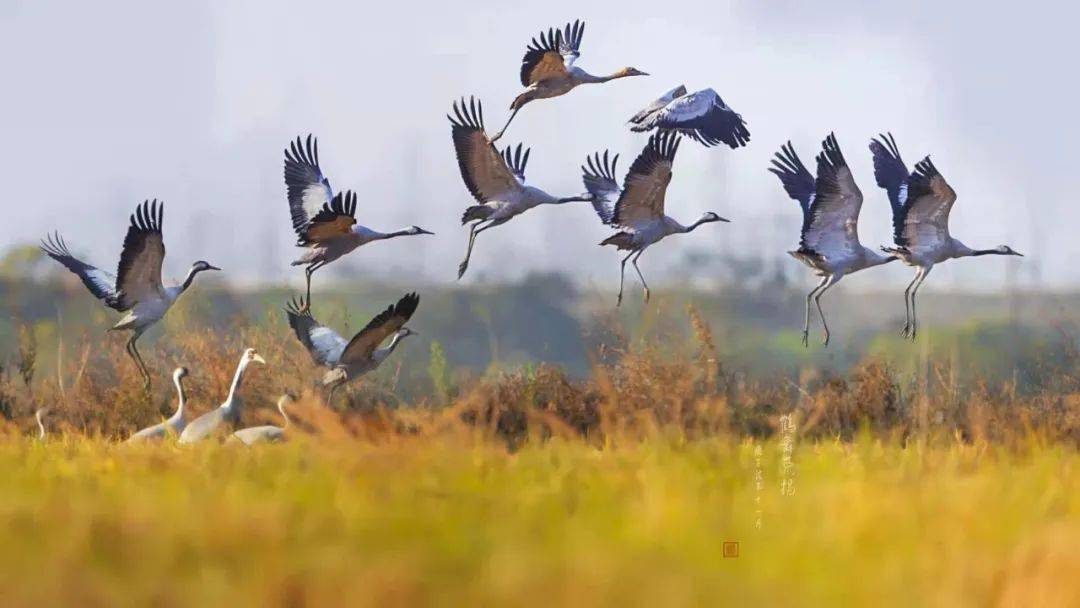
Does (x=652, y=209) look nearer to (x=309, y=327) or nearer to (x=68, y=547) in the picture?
(x=309, y=327)

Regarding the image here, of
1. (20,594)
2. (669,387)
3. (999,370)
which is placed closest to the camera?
(20,594)

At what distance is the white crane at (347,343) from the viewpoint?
990 centimetres

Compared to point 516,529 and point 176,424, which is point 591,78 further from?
point 516,529

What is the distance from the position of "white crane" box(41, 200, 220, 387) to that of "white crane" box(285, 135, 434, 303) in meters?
0.94

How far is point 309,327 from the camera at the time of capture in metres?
10.9

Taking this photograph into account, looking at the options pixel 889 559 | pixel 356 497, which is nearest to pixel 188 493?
pixel 356 497

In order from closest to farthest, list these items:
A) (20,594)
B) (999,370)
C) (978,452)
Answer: (20,594) < (978,452) < (999,370)

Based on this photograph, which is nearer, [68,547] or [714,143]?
[68,547]

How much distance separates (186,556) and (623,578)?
121 cm

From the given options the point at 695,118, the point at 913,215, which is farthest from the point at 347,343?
the point at 913,215

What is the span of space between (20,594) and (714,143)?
339 inches

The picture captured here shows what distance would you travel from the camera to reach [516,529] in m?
4.65

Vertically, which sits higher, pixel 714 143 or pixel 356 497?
pixel 714 143

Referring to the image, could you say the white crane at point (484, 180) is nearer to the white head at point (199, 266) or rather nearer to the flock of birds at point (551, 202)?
the flock of birds at point (551, 202)
